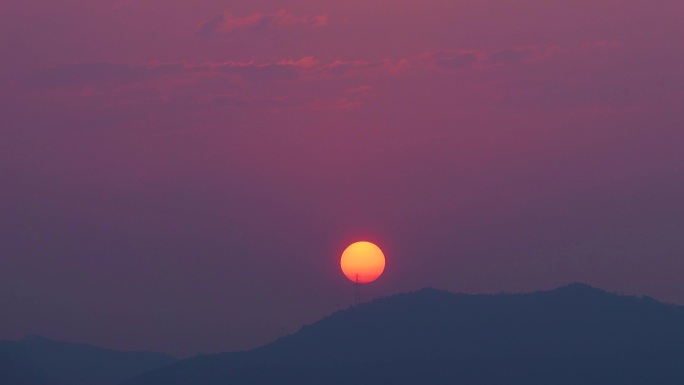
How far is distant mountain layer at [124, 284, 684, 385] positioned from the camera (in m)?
68.5

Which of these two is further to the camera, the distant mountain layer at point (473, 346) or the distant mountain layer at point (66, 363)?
the distant mountain layer at point (66, 363)

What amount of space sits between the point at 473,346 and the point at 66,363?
66699 millimetres

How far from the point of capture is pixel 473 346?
240 feet

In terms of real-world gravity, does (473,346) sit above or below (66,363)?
below

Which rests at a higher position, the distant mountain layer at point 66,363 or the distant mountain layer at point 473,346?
the distant mountain layer at point 66,363

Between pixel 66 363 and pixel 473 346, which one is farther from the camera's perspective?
pixel 66 363

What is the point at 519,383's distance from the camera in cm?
6675

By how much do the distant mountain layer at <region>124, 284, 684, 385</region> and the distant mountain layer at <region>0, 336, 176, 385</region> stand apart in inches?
1072

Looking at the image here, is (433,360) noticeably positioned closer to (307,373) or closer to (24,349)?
(307,373)

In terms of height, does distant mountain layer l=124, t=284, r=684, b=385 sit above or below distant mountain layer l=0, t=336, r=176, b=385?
below

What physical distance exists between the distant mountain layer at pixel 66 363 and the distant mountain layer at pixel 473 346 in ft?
89.3

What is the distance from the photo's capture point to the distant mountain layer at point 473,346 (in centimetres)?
6850

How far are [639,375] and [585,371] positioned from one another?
3516 millimetres

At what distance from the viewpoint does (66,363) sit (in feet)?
403
